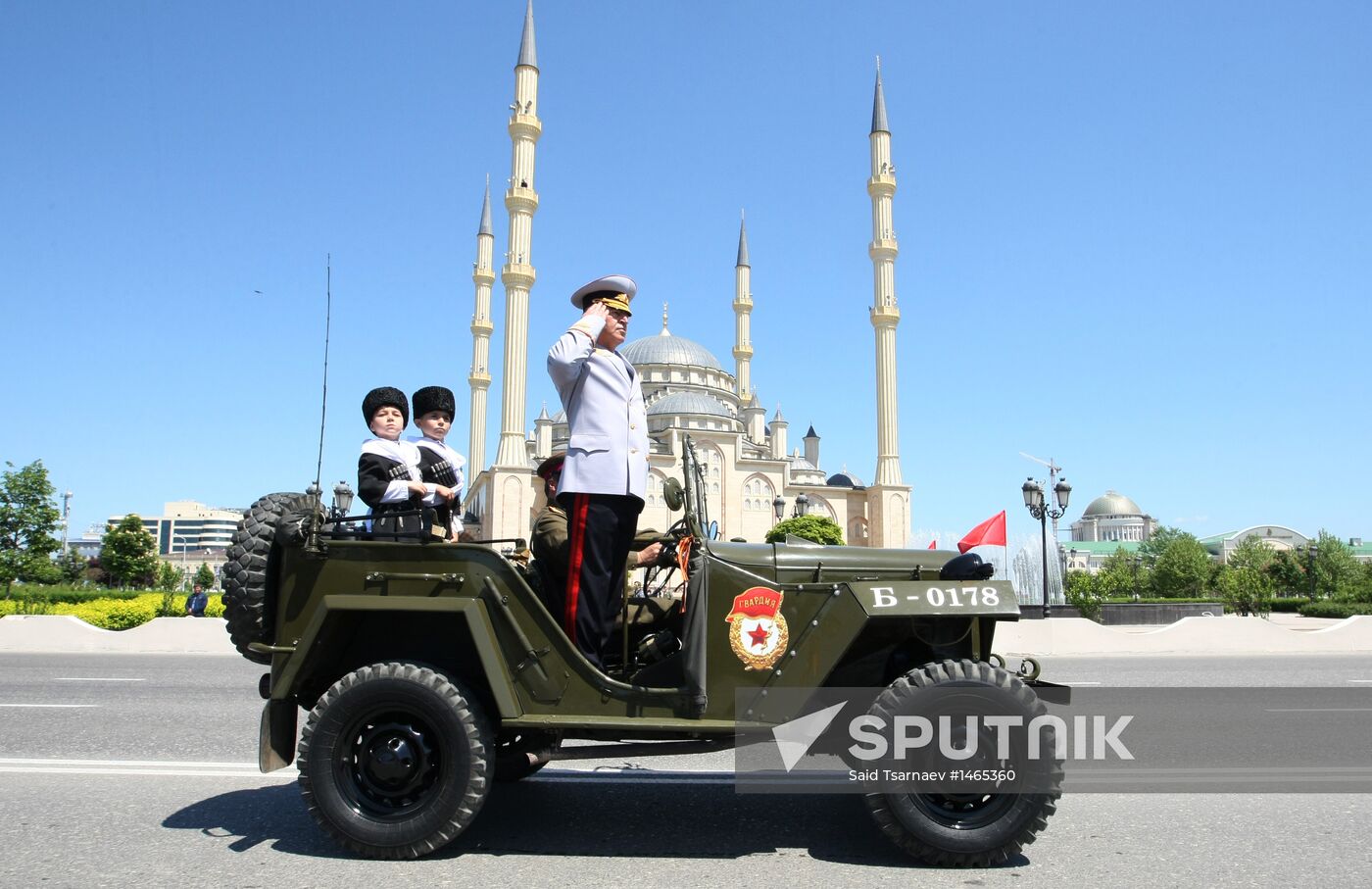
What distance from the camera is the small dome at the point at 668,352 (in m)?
78.1

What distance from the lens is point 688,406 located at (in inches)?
2672

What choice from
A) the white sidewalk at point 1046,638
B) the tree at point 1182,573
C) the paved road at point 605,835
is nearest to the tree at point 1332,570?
the tree at point 1182,573

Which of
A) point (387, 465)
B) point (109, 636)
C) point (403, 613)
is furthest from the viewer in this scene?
point (109, 636)

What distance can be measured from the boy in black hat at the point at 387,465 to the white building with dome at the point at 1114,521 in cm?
16006

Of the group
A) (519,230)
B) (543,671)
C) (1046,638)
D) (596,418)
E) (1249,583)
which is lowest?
(1046,638)

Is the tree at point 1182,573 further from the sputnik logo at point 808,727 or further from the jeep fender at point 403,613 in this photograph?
the jeep fender at point 403,613

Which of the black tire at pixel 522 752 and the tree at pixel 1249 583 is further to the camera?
the tree at pixel 1249 583

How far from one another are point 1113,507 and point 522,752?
166496 millimetres

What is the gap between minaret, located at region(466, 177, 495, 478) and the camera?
59.2m

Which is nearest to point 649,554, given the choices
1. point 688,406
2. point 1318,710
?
point 1318,710

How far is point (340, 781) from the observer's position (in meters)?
3.51

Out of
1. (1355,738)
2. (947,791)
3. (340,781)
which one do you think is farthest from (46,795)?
(1355,738)

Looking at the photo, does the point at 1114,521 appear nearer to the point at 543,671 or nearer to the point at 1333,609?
the point at 1333,609

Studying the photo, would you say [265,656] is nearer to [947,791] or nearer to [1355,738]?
[947,791]
